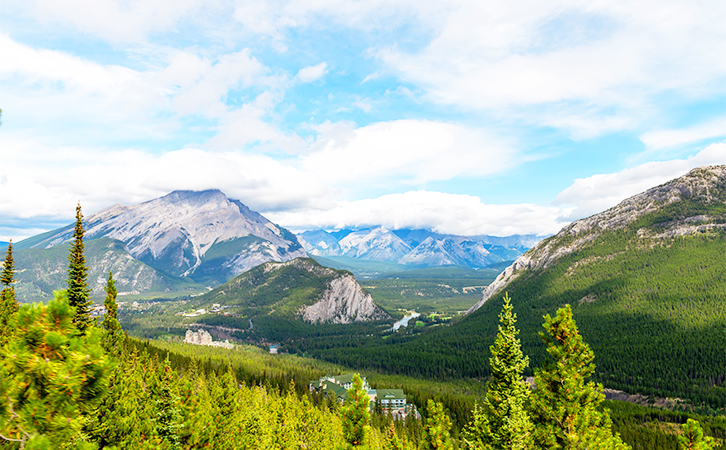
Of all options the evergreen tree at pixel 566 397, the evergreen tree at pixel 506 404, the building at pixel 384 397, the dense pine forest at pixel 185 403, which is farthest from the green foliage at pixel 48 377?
the building at pixel 384 397

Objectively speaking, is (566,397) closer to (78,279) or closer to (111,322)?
(111,322)

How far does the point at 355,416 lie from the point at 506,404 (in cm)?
1433

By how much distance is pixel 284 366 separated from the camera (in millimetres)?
171125

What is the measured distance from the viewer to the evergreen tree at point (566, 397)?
27750 millimetres

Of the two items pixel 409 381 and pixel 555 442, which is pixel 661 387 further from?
pixel 555 442

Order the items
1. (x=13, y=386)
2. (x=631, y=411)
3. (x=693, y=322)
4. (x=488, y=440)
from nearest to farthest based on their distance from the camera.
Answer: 1. (x=13, y=386)
2. (x=488, y=440)
3. (x=631, y=411)
4. (x=693, y=322)

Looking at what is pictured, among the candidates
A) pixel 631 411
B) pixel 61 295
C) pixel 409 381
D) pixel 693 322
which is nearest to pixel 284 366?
pixel 409 381

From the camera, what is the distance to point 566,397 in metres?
27.9

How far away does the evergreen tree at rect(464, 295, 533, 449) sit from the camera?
26906 mm

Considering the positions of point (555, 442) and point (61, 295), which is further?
point (555, 442)

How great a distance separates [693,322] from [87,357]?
235 metres

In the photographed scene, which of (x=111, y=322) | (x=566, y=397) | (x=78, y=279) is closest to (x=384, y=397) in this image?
(x=111, y=322)

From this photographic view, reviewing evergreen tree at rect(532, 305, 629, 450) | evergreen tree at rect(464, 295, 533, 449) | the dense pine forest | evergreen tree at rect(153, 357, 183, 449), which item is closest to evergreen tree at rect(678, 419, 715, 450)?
the dense pine forest

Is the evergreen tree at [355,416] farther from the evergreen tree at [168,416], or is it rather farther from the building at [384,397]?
the building at [384,397]
